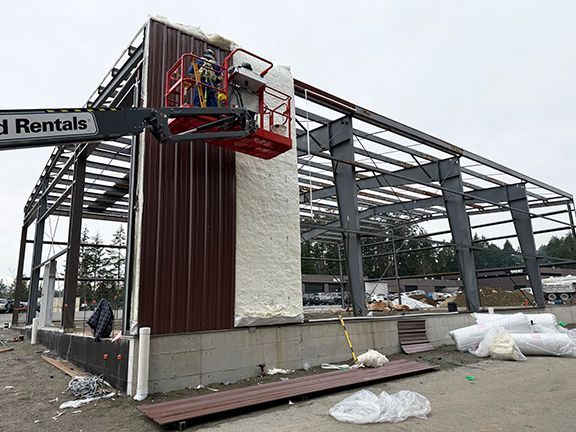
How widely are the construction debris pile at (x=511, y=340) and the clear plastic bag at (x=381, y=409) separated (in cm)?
635

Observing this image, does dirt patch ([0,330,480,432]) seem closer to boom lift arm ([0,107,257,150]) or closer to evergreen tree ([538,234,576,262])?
boom lift arm ([0,107,257,150])

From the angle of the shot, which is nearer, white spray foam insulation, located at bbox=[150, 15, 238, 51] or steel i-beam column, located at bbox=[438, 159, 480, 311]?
white spray foam insulation, located at bbox=[150, 15, 238, 51]

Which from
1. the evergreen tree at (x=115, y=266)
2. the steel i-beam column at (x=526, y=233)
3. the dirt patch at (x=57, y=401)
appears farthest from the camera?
the evergreen tree at (x=115, y=266)

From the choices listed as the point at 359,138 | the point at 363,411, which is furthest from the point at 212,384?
the point at 359,138

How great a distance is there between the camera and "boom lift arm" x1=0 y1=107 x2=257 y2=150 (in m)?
4.68

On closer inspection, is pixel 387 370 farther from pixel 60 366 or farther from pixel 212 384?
pixel 60 366

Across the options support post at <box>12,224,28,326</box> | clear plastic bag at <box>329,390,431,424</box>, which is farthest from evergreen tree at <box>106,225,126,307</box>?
clear plastic bag at <box>329,390,431,424</box>

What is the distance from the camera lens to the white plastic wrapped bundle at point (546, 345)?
11306 mm

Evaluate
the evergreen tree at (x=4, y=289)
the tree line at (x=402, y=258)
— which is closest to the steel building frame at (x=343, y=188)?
the tree line at (x=402, y=258)

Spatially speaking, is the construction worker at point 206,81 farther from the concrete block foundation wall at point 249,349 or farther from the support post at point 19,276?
the support post at point 19,276

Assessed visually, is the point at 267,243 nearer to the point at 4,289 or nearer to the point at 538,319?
the point at 538,319

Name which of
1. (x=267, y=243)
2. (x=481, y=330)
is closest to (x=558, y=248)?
(x=481, y=330)

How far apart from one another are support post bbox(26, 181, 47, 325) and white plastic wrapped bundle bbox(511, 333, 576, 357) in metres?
18.7

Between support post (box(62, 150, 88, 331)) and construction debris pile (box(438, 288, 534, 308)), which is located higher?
support post (box(62, 150, 88, 331))
